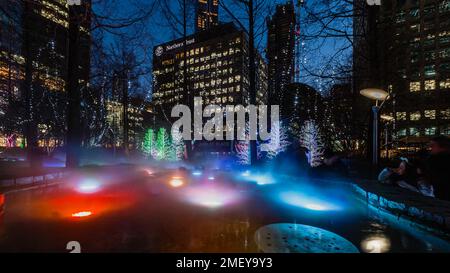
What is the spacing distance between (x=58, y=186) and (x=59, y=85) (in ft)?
43.0

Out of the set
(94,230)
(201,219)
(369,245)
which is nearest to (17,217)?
(94,230)

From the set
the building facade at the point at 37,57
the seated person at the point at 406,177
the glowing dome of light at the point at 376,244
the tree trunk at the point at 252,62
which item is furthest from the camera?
→ the tree trunk at the point at 252,62

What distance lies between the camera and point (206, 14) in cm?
2012

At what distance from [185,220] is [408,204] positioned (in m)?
4.11

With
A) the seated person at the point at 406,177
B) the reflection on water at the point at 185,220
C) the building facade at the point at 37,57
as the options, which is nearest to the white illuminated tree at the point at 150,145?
the building facade at the point at 37,57

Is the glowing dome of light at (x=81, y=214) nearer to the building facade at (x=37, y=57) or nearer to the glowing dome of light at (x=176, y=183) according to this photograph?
the glowing dome of light at (x=176, y=183)

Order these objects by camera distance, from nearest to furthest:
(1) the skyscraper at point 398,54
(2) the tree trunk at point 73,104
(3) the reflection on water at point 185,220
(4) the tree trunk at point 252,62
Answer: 1. (3) the reflection on water at point 185,220
2. (2) the tree trunk at point 73,104
3. (1) the skyscraper at point 398,54
4. (4) the tree trunk at point 252,62

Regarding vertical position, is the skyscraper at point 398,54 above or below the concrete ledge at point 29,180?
above

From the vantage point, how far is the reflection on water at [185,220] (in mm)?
4051

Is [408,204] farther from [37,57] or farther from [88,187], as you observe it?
[37,57]

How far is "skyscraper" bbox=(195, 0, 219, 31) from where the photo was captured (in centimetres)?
1909

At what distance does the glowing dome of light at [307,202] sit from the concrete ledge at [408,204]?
0.83 metres

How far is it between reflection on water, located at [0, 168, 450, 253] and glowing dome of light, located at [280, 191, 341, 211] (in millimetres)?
22
